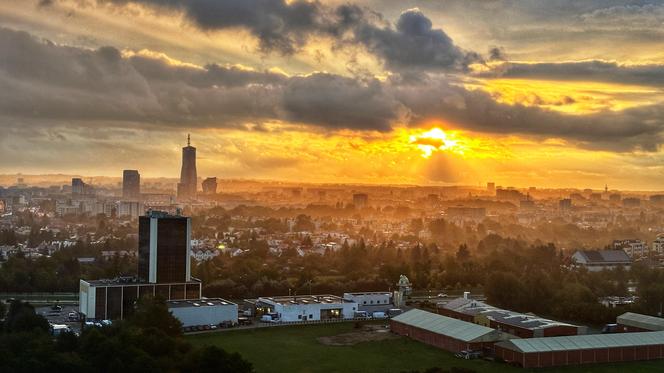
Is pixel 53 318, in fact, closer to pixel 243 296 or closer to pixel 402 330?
pixel 243 296

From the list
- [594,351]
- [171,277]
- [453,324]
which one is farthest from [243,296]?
[594,351]

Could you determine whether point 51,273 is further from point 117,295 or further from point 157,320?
point 157,320

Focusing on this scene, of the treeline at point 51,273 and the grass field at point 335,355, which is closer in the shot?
the grass field at point 335,355

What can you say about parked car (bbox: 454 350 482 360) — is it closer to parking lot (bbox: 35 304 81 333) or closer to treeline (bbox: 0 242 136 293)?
parking lot (bbox: 35 304 81 333)

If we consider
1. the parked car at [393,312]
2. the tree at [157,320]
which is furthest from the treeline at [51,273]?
the parked car at [393,312]

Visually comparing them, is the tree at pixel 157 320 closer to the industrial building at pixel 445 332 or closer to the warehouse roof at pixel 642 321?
the industrial building at pixel 445 332

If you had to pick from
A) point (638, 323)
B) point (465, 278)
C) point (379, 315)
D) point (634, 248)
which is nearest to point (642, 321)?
point (638, 323)

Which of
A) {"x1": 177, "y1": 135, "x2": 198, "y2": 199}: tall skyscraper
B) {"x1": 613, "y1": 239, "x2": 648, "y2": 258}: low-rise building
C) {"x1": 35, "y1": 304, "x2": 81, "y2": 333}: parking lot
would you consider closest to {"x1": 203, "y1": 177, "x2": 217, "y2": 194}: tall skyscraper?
{"x1": 177, "y1": 135, "x2": 198, "y2": 199}: tall skyscraper
